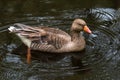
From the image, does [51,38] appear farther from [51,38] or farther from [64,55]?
[64,55]

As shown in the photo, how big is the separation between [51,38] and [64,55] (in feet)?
1.49

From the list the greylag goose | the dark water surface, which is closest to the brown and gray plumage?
the greylag goose

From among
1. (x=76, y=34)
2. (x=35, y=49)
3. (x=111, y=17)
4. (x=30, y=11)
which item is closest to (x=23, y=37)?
(x=35, y=49)

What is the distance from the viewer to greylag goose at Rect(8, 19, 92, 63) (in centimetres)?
840

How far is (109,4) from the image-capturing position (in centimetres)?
1059

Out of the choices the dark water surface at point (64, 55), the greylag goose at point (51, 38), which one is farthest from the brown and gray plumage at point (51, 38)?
the dark water surface at point (64, 55)

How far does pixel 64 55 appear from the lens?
834 cm

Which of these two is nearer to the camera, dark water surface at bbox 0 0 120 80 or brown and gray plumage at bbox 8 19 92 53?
dark water surface at bbox 0 0 120 80

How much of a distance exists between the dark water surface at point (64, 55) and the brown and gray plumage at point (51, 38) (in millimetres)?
150

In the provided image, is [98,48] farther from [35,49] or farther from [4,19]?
[4,19]

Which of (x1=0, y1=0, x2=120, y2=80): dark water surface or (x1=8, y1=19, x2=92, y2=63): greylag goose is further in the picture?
(x1=8, y1=19, x2=92, y2=63): greylag goose

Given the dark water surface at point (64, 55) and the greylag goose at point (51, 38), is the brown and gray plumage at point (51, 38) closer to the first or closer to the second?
the greylag goose at point (51, 38)

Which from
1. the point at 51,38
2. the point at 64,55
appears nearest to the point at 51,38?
the point at 51,38

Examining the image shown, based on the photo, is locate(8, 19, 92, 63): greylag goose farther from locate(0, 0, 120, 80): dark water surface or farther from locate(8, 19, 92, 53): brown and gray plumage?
locate(0, 0, 120, 80): dark water surface
